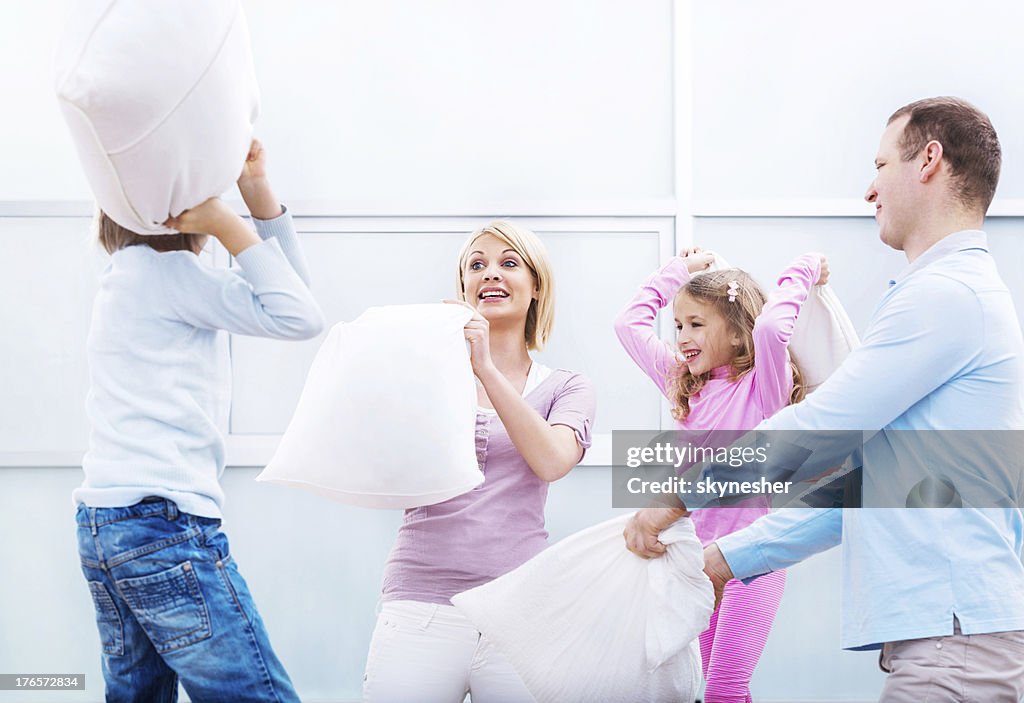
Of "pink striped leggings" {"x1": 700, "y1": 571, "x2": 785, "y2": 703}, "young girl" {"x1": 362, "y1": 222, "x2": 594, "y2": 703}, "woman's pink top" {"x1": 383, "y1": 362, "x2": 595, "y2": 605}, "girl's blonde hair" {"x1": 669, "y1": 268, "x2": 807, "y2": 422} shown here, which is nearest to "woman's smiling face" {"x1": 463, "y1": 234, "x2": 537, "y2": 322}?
"young girl" {"x1": 362, "y1": 222, "x2": 594, "y2": 703}

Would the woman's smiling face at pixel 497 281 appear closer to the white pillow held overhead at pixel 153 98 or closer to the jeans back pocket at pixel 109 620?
the white pillow held overhead at pixel 153 98

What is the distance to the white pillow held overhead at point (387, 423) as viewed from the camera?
141 cm

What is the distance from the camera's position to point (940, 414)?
1.23m

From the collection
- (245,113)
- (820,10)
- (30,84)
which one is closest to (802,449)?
(245,113)

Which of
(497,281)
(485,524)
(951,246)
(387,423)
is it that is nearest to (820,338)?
(951,246)

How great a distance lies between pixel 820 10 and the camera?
2.28 metres

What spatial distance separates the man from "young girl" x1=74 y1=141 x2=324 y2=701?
29.9 inches

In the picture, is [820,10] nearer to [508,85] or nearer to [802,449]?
[508,85]

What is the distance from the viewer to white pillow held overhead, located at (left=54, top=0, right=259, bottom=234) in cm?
115

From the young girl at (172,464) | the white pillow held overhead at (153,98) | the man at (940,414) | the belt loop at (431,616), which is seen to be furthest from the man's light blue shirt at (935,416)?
the white pillow held overhead at (153,98)

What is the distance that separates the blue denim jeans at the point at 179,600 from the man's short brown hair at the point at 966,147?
1.11 metres

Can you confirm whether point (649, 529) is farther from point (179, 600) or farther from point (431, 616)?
point (179, 600)

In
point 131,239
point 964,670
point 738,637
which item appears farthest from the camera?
point 738,637

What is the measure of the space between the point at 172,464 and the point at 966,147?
1.16 metres
